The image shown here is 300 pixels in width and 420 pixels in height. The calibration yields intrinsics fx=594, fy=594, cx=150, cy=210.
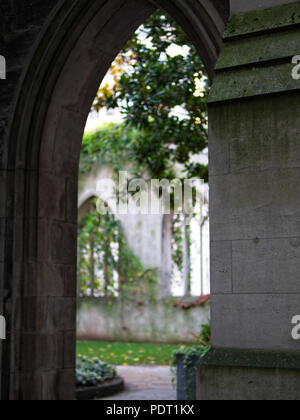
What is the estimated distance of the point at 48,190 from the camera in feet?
14.9

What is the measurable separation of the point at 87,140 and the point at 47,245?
31.7ft

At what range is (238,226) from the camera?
2.62 metres

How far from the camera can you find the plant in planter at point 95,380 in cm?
680

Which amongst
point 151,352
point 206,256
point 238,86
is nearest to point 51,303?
point 238,86

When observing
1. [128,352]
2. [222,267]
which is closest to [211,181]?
[222,267]

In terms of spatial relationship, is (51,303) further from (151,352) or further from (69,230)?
(151,352)

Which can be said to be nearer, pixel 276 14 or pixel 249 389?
pixel 249 389

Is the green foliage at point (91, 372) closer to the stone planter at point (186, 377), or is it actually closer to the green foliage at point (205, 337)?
the stone planter at point (186, 377)

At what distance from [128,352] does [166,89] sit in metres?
6.33

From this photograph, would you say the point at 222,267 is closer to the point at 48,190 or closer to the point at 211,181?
the point at 211,181

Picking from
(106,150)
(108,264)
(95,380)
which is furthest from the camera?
(108,264)

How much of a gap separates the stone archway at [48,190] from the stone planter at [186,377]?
1665 mm

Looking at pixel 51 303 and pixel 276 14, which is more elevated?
pixel 276 14

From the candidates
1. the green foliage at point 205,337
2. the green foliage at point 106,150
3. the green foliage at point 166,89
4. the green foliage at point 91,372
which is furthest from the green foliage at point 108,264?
the green foliage at point 205,337
